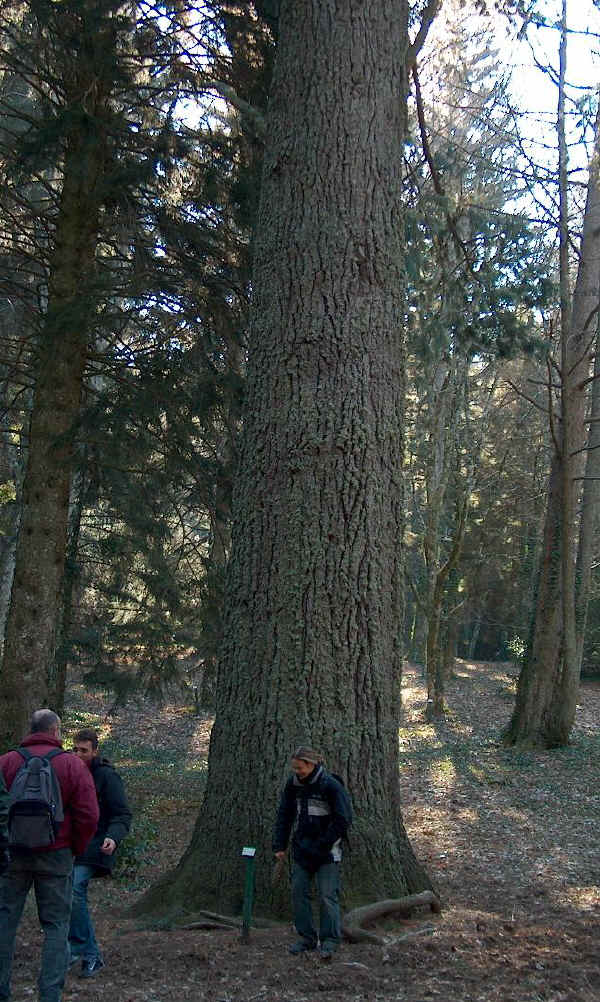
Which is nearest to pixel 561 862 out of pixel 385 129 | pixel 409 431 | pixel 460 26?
pixel 385 129

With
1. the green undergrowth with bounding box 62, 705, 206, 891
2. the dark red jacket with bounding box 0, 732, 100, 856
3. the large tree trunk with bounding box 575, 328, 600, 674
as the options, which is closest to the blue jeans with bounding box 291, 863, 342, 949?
the dark red jacket with bounding box 0, 732, 100, 856

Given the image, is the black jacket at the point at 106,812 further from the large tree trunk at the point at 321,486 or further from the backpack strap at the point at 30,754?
the large tree trunk at the point at 321,486

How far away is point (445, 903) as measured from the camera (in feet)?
23.9

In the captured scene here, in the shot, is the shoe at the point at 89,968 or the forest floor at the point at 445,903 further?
the shoe at the point at 89,968

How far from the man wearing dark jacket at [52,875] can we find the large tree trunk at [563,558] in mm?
11662

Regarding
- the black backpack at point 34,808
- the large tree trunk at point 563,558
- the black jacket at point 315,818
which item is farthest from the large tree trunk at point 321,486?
the large tree trunk at point 563,558

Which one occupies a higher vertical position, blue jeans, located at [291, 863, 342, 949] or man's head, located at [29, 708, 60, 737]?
man's head, located at [29, 708, 60, 737]

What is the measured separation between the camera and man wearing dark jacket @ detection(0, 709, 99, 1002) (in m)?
4.72

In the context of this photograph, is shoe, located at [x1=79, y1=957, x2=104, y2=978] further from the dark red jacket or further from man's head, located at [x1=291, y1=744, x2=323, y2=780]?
man's head, located at [x1=291, y1=744, x2=323, y2=780]

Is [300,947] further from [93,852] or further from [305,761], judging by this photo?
[93,852]

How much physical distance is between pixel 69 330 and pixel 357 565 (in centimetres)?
458

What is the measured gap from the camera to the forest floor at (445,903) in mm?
5195

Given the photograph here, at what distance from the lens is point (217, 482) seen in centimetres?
1037

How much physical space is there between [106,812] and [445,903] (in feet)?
10.7
